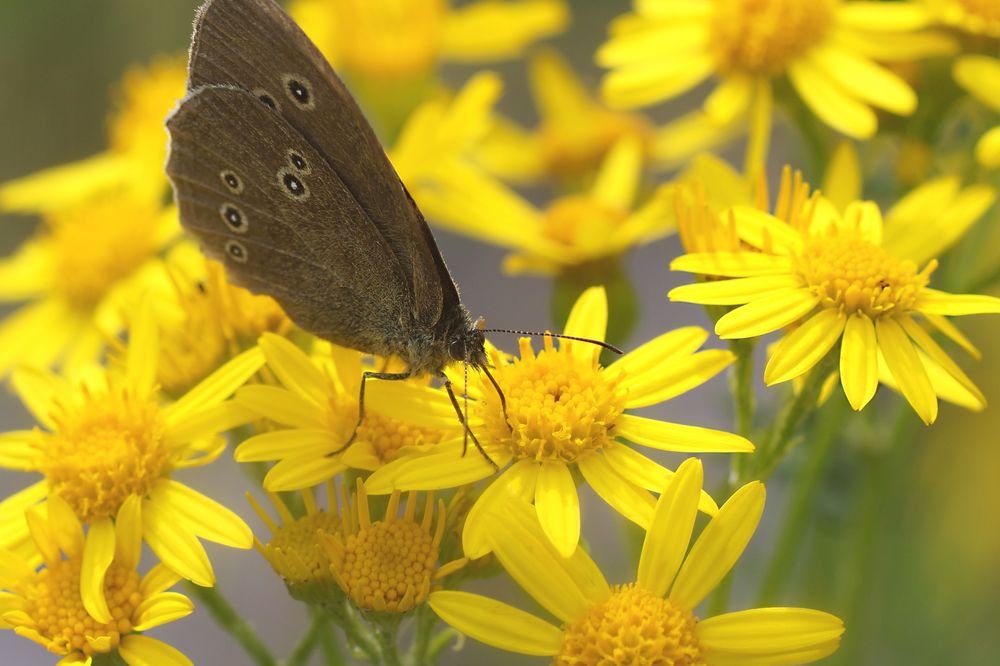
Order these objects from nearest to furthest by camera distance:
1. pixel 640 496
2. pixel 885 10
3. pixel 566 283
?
pixel 640 496, pixel 885 10, pixel 566 283

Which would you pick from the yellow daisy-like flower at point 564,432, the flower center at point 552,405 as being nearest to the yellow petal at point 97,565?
the yellow daisy-like flower at point 564,432

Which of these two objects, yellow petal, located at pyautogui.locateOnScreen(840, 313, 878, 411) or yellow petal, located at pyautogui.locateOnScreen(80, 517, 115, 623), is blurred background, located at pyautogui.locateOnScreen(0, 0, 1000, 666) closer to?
yellow petal, located at pyautogui.locateOnScreen(840, 313, 878, 411)

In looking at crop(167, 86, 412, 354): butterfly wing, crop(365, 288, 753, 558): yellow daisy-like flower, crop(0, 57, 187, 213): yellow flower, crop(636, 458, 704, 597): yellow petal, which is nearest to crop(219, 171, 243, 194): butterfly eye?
crop(167, 86, 412, 354): butterfly wing

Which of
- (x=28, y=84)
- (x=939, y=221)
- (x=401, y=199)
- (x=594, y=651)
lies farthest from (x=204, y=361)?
(x=28, y=84)

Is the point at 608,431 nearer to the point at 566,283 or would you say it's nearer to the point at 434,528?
the point at 434,528

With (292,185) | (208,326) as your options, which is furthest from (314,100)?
(208,326)

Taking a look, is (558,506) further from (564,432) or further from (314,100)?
(314,100)

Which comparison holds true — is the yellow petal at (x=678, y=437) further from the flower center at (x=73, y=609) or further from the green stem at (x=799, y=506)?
the flower center at (x=73, y=609)

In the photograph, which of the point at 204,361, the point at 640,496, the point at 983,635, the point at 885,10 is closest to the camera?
the point at 640,496
